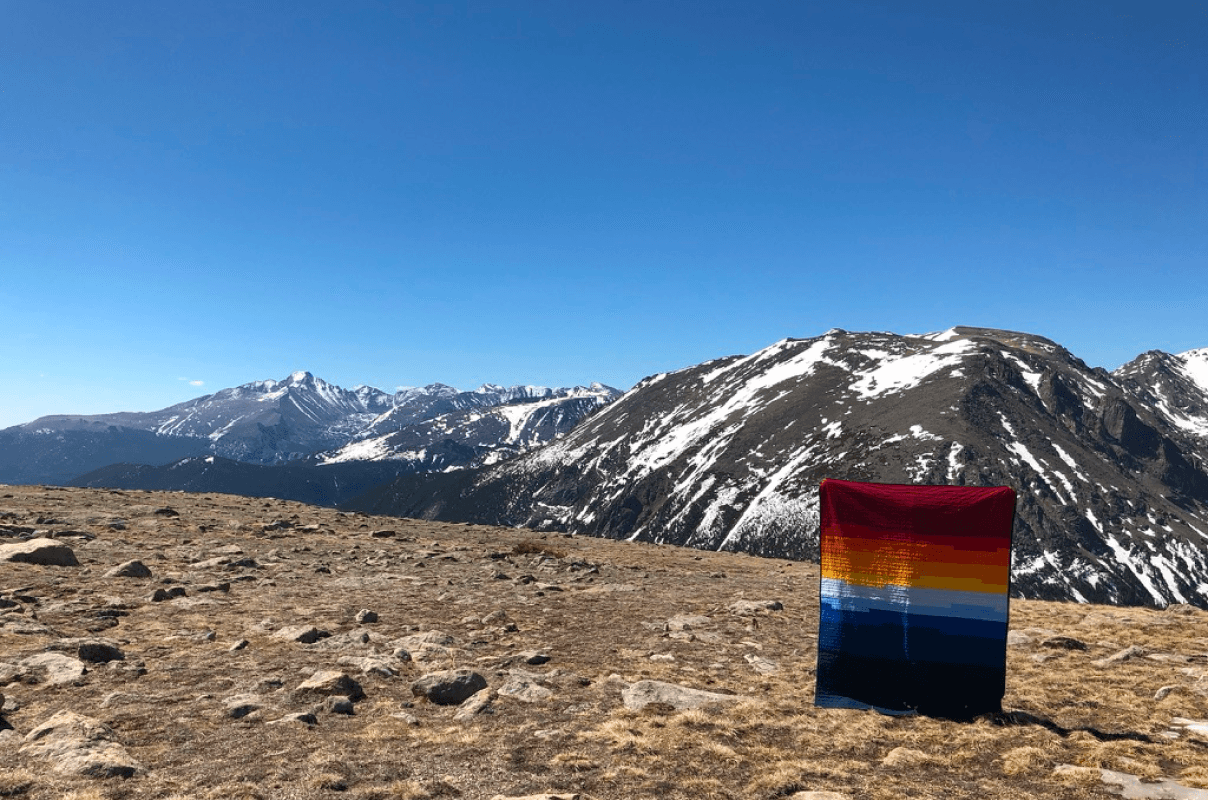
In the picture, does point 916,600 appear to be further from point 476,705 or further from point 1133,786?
point 476,705

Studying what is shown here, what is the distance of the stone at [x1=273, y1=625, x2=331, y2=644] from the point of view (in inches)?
611

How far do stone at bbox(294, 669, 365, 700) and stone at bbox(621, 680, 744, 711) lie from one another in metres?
5.30

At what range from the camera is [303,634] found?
50.9 ft

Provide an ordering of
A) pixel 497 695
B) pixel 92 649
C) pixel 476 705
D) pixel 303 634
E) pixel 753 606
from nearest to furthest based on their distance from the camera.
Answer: pixel 476 705
pixel 497 695
pixel 92 649
pixel 303 634
pixel 753 606

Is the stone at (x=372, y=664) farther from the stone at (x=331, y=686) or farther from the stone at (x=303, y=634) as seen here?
the stone at (x=303, y=634)

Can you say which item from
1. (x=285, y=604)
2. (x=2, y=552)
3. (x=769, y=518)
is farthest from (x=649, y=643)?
(x=769, y=518)

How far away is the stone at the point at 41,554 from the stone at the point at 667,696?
2030 cm

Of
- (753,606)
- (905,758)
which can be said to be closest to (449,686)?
(905,758)

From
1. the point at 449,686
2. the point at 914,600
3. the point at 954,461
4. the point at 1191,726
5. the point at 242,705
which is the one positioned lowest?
the point at 242,705

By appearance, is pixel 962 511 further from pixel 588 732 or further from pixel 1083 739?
pixel 588 732

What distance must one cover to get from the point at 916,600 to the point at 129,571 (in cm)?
2328

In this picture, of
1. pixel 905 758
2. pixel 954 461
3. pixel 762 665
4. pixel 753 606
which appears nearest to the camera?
pixel 905 758

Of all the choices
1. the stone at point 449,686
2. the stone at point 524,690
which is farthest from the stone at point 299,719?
the stone at point 524,690

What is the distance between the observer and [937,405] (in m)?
187
